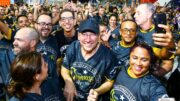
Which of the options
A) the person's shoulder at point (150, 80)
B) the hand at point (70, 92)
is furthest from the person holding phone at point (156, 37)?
the hand at point (70, 92)

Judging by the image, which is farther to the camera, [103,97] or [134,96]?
[103,97]

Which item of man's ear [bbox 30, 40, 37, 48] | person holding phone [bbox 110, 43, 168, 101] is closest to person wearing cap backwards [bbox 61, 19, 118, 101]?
person holding phone [bbox 110, 43, 168, 101]

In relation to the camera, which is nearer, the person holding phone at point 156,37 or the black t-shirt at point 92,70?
the person holding phone at point 156,37

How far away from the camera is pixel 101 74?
406 centimetres

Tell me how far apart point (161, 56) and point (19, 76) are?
173cm

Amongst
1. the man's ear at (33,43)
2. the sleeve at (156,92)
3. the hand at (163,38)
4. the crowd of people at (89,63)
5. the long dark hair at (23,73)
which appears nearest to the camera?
the long dark hair at (23,73)

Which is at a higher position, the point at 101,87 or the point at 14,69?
the point at 14,69

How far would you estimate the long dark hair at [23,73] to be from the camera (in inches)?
112

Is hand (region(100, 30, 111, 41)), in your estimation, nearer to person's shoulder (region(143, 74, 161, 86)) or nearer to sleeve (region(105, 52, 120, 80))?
sleeve (region(105, 52, 120, 80))

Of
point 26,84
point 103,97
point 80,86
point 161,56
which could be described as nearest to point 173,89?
point 161,56

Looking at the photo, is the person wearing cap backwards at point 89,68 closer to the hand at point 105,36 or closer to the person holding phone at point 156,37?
the person holding phone at point 156,37

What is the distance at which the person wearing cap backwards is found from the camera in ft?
13.3

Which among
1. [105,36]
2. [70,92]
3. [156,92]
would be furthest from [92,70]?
[105,36]

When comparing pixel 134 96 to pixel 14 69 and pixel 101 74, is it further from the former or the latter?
pixel 14 69
